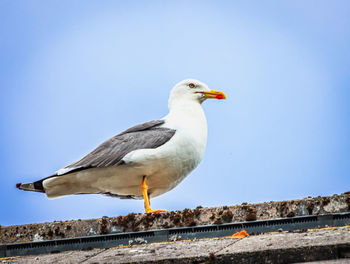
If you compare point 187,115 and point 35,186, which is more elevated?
point 187,115

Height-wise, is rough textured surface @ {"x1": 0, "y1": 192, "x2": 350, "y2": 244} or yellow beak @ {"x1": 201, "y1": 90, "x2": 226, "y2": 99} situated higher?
yellow beak @ {"x1": 201, "y1": 90, "x2": 226, "y2": 99}

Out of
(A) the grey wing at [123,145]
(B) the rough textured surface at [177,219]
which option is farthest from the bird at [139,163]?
(B) the rough textured surface at [177,219]

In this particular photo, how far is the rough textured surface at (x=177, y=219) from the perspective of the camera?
16.4 ft

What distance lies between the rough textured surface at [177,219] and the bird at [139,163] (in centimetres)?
241

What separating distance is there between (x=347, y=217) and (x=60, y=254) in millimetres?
2513

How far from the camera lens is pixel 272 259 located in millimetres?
3916

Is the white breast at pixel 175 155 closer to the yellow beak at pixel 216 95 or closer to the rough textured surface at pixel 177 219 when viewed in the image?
the yellow beak at pixel 216 95

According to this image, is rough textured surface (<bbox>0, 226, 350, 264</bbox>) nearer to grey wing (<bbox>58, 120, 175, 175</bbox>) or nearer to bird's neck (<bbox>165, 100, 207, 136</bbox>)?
grey wing (<bbox>58, 120, 175, 175</bbox>)

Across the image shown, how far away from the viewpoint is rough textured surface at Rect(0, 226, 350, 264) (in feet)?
12.6

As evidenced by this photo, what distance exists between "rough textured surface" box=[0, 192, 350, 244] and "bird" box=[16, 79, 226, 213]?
94.9 inches

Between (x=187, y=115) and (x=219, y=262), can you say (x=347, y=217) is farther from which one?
(x=187, y=115)

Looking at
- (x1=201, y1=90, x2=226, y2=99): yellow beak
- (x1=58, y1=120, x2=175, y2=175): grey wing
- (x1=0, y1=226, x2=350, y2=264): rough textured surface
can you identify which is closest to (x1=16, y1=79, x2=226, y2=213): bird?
(x1=58, y1=120, x2=175, y2=175): grey wing

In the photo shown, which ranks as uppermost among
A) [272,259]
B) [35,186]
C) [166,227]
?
[35,186]

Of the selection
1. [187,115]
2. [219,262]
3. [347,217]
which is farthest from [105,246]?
[187,115]
